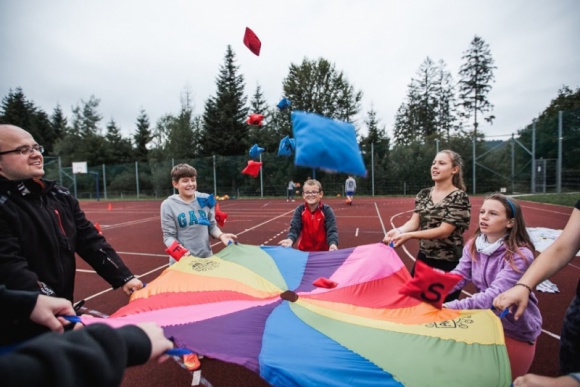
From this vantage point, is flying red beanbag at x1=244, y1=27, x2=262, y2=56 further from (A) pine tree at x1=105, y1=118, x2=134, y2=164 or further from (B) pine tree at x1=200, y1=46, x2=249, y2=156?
(A) pine tree at x1=105, y1=118, x2=134, y2=164

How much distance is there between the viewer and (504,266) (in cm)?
195

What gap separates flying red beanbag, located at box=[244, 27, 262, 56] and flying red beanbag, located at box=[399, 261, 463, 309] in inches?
100

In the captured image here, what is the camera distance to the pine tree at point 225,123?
102 ft

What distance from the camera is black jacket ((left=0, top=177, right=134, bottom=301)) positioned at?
155 centimetres

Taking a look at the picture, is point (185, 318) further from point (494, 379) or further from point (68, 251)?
point (494, 379)

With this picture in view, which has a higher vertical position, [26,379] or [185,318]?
[26,379]

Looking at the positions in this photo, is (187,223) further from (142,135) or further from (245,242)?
(142,135)

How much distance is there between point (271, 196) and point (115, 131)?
104 feet

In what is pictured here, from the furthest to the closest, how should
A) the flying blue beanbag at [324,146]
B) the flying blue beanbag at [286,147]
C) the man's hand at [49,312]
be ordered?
the flying blue beanbag at [286,147] < the flying blue beanbag at [324,146] < the man's hand at [49,312]

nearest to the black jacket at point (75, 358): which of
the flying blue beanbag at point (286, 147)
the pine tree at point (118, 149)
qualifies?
the flying blue beanbag at point (286, 147)

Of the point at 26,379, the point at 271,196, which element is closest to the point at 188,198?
the point at 26,379

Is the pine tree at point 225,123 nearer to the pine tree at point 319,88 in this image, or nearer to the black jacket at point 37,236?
the pine tree at point 319,88

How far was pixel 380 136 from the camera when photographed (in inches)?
1196

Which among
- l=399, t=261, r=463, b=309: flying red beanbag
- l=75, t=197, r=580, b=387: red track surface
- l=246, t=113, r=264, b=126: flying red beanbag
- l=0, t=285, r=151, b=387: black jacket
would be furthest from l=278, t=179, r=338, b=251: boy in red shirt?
l=0, t=285, r=151, b=387: black jacket
